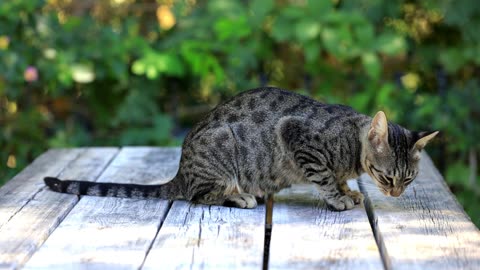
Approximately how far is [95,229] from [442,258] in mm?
1404

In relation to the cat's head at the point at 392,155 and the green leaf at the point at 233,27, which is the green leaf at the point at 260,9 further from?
the cat's head at the point at 392,155

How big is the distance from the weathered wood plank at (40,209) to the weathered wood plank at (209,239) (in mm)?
481

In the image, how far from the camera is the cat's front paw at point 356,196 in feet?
12.6

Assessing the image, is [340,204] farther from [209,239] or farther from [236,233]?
[209,239]

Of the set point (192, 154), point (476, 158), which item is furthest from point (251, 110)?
point (476, 158)

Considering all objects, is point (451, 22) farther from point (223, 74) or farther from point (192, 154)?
point (192, 154)

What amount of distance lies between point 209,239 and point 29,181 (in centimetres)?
155

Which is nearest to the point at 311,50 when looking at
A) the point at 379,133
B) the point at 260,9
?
the point at 260,9

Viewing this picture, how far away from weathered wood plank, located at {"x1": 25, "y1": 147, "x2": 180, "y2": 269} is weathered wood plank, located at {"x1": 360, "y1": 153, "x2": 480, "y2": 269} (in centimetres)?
96

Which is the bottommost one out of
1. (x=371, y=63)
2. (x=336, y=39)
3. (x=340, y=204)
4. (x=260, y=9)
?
(x=340, y=204)

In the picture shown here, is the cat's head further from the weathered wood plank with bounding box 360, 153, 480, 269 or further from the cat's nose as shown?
the weathered wood plank with bounding box 360, 153, 480, 269

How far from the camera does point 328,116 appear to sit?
12.9 ft

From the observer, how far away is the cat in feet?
12.4

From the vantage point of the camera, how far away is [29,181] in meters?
4.25
